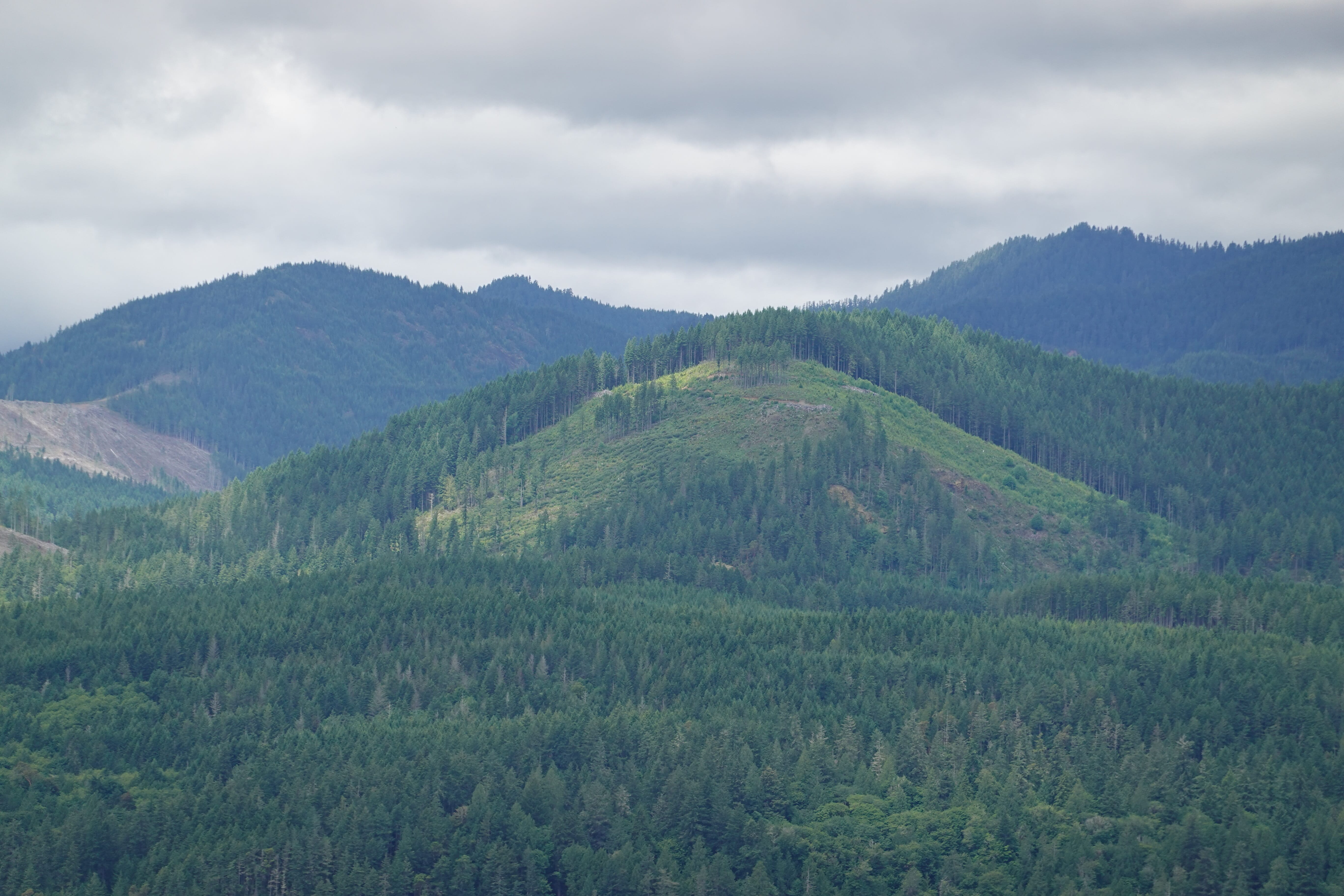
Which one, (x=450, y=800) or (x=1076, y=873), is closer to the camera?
(x=1076, y=873)

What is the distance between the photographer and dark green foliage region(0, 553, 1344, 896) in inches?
6176

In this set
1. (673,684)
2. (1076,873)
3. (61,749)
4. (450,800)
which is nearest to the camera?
(1076,873)

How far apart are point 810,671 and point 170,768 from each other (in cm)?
6611

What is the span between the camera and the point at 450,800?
168 m

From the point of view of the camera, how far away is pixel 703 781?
16838cm

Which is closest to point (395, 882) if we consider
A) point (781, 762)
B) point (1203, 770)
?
point (781, 762)

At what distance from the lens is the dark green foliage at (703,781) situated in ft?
515

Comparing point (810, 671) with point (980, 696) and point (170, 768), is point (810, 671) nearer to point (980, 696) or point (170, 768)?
point (980, 696)

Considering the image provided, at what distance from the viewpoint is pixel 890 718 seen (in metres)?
187

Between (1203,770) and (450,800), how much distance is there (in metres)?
68.3

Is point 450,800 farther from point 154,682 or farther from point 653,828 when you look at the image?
point 154,682

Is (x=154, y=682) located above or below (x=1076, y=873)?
above

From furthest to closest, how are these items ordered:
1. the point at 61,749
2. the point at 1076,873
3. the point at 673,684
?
1. the point at 673,684
2. the point at 61,749
3. the point at 1076,873

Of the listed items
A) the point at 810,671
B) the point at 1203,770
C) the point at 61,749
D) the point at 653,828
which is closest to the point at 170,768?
the point at 61,749
